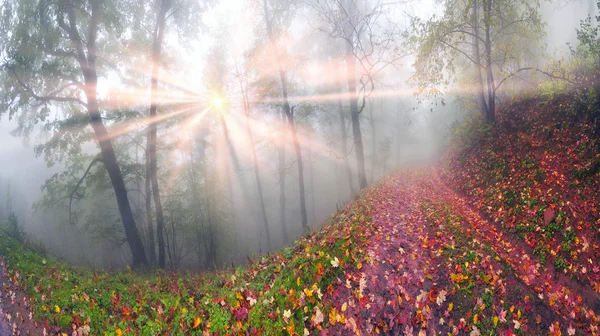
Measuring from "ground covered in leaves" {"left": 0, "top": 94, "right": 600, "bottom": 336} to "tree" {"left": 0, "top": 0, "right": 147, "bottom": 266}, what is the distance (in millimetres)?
4647

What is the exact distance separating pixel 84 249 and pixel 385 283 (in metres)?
26.2

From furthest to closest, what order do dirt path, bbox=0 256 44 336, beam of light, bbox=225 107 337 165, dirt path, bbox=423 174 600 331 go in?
beam of light, bbox=225 107 337 165
dirt path, bbox=0 256 44 336
dirt path, bbox=423 174 600 331

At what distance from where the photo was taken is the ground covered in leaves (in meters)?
3.44

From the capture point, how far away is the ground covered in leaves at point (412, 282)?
3438 millimetres

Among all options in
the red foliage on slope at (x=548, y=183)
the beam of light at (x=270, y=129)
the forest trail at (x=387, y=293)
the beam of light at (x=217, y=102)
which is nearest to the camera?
the forest trail at (x=387, y=293)

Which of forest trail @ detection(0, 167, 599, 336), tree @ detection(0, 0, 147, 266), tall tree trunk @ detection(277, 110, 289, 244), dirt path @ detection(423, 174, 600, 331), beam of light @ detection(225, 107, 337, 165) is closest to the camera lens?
forest trail @ detection(0, 167, 599, 336)

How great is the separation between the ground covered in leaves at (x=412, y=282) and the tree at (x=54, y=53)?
4.65 meters

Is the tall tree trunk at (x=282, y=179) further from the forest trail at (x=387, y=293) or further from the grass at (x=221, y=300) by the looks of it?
the forest trail at (x=387, y=293)

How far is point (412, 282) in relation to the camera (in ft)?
12.9

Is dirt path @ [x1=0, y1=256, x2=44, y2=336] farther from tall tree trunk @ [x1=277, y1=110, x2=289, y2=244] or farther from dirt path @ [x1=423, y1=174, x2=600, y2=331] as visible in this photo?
tall tree trunk @ [x1=277, y1=110, x2=289, y2=244]

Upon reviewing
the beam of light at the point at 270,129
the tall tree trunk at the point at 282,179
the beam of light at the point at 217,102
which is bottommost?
the tall tree trunk at the point at 282,179

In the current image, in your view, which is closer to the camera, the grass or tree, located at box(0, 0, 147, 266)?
the grass

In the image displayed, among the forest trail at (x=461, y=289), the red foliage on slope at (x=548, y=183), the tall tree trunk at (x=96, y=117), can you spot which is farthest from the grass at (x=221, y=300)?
the tall tree trunk at (x=96, y=117)

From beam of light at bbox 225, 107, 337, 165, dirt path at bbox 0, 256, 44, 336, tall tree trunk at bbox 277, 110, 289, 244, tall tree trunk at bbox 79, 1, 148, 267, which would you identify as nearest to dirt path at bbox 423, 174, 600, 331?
dirt path at bbox 0, 256, 44, 336
